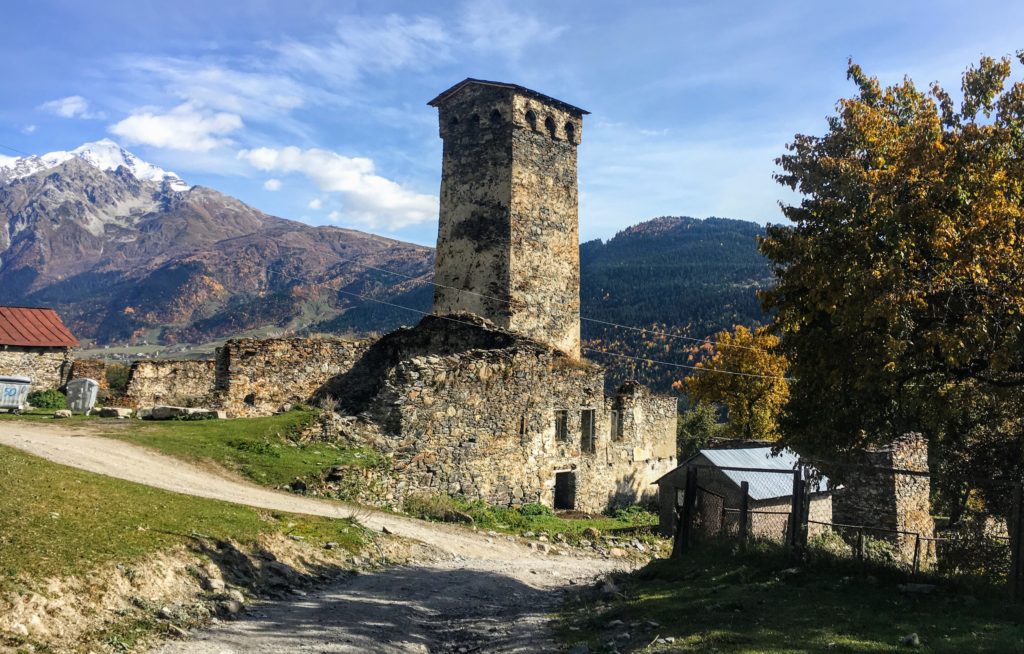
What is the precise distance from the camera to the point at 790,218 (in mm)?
12594

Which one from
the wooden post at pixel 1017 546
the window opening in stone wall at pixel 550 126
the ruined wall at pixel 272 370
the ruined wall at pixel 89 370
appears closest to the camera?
the wooden post at pixel 1017 546

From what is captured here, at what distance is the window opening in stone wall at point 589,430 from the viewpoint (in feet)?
89.2

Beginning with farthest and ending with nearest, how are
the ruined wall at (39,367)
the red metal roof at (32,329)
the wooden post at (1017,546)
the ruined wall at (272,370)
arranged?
the red metal roof at (32,329)
the ruined wall at (39,367)
the ruined wall at (272,370)
the wooden post at (1017,546)

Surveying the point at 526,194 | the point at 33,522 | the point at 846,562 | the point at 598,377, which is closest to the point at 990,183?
the point at 846,562

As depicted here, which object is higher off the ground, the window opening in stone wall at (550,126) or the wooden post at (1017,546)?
the window opening in stone wall at (550,126)

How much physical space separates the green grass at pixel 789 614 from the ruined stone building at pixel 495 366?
966 cm

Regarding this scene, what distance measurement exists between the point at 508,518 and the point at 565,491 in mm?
6089

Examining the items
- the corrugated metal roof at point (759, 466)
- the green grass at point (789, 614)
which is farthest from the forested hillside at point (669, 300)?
the green grass at point (789, 614)

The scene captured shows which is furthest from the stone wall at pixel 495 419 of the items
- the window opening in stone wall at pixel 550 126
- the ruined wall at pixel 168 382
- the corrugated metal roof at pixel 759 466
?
the window opening in stone wall at pixel 550 126

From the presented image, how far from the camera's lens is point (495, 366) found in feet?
74.1

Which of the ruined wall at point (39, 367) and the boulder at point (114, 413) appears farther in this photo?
the ruined wall at point (39, 367)

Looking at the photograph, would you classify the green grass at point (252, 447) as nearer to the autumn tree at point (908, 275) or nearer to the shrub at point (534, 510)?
the shrub at point (534, 510)

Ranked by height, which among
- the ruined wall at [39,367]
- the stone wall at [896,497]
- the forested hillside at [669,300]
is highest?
the forested hillside at [669,300]

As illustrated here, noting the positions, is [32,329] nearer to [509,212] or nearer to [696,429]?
[509,212]
